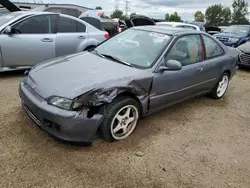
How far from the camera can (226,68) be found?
186 inches

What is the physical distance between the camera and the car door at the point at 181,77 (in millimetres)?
3354

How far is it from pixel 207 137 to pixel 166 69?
1.17 m

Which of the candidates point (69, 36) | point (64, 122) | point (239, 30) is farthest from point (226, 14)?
point (64, 122)

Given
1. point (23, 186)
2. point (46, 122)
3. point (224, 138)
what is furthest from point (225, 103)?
point (23, 186)

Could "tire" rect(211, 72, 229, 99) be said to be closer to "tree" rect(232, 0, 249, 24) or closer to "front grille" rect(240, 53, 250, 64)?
"front grille" rect(240, 53, 250, 64)

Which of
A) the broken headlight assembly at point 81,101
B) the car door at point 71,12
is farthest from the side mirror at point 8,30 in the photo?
the car door at point 71,12

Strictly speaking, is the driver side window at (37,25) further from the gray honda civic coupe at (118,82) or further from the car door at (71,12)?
the car door at (71,12)

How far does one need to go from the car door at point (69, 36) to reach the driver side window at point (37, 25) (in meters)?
0.19

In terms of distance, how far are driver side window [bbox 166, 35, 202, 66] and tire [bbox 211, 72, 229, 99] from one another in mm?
1015

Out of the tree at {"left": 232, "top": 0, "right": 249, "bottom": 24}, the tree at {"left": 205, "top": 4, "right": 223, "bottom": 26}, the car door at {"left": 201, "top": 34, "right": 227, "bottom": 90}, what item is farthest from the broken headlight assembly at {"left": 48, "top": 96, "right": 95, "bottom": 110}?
the tree at {"left": 205, "top": 4, "right": 223, "bottom": 26}

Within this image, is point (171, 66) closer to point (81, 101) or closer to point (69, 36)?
point (81, 101)

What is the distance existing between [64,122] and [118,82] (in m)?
0.80

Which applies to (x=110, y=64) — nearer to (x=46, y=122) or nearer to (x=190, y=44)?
(x=46, y=122)

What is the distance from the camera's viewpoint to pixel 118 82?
9.38 ft
